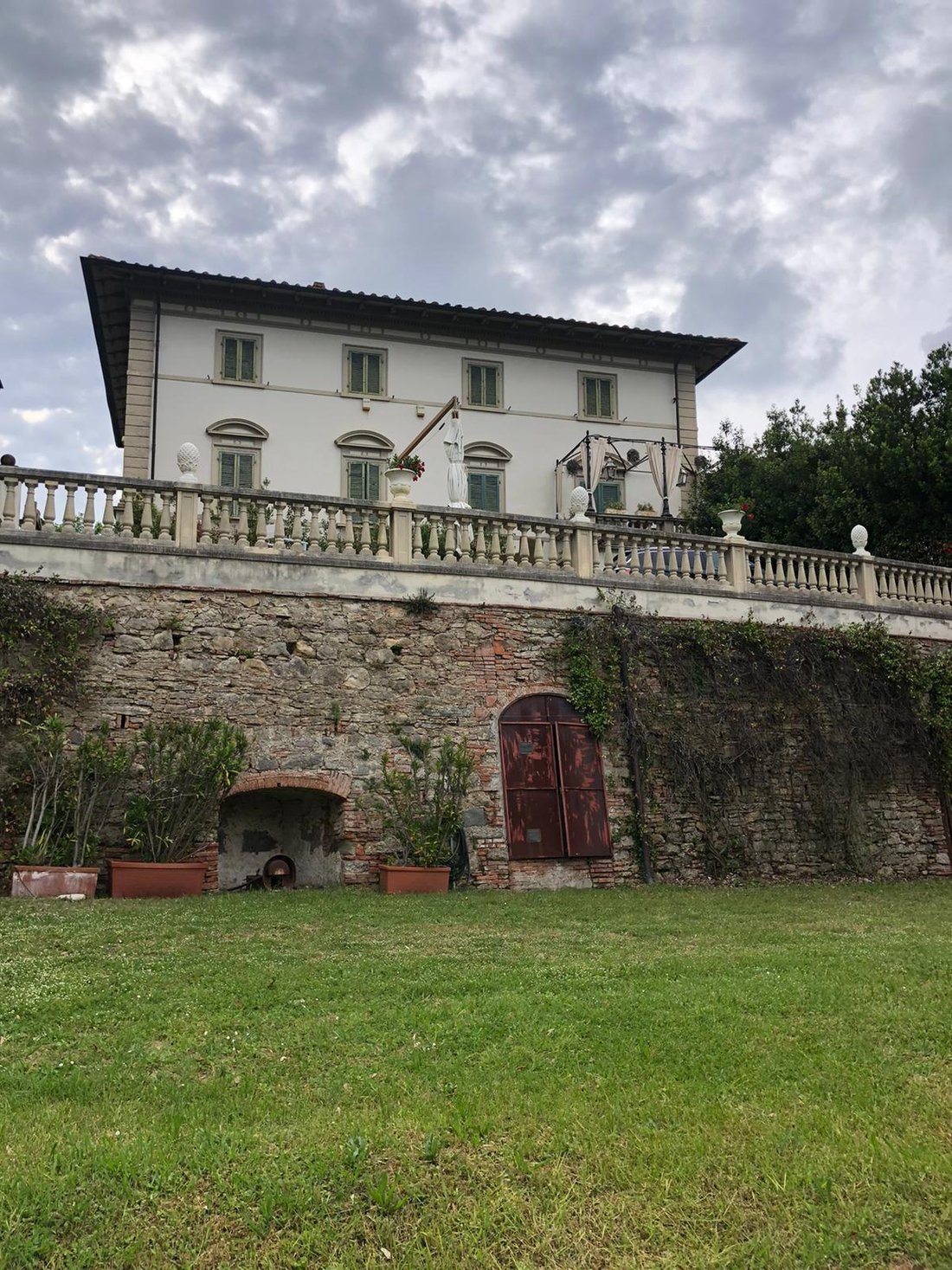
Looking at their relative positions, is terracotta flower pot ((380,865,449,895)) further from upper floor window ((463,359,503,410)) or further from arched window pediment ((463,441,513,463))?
upper floor window ((463,359,503,410))

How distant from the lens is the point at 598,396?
23.3 metres

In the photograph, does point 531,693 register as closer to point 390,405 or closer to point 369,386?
point 390,405

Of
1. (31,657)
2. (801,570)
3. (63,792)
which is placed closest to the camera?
(63,792)

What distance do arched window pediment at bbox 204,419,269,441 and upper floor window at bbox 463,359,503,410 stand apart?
4.42 meters

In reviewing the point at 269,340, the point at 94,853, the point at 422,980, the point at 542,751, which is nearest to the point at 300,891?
the point at 94,853

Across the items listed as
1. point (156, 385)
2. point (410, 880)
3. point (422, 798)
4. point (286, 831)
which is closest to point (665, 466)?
point (156, 385)

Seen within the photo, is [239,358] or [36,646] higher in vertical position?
[239,358]

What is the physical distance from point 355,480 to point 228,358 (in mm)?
3439

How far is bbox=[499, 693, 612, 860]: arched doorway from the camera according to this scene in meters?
13.6

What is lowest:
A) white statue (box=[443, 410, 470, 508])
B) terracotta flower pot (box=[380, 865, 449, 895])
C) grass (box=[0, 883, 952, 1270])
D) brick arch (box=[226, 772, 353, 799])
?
grass (box=[0, 883, 952, 1270])

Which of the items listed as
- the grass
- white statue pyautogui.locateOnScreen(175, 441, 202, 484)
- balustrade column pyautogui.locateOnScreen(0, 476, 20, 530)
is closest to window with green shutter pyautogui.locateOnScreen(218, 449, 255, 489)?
white statue pyautogui.locateOnScreen(175, 441, 202, 484)

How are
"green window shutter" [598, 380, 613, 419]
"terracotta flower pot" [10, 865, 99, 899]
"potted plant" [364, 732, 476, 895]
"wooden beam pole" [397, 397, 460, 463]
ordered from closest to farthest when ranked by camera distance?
"terracotta flower pot" [10, 865, 99, 899] → "potted plant" [364, 732, 476, 895] → "wooden beam pole" [397, 397, 460, 463] → "green window shutter" [598, 380, 613, 419]

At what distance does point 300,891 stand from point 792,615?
27.7 ft

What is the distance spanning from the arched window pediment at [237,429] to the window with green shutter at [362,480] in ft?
5.90
